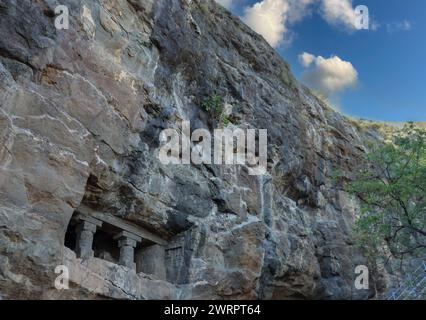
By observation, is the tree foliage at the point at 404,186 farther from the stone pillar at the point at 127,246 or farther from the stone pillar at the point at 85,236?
the stone pillar at the point at 85,236

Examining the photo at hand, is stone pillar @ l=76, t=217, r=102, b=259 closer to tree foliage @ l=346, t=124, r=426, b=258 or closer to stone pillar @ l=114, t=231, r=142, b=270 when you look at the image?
stone pillar @ l=114, t=231, r=142, b=270

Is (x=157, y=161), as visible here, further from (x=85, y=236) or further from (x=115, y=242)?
(x=85, y=236)

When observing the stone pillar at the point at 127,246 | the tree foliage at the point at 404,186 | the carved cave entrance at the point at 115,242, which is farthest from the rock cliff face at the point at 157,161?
the tree foliage at the point at 404,186

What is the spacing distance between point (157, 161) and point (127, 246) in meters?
1.83

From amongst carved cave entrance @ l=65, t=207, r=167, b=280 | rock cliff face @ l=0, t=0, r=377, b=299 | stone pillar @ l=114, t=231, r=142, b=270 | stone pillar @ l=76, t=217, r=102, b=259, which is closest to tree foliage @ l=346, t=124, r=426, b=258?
rock cliff face @ l=0, t=0, r=377, b=299

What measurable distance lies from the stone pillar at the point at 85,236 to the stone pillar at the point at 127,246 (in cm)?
72

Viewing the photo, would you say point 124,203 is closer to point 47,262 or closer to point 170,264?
point 170,264

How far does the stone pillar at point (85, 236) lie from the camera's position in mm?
9828

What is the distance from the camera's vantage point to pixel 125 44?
1123 cm

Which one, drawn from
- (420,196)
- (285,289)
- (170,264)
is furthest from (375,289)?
(170,264)

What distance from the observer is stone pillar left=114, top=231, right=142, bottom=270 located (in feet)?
35.0

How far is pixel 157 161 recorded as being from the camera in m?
11.1

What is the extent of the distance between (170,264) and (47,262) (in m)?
3.67

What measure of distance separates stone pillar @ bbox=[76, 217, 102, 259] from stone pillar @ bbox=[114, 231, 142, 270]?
2.35 ft
